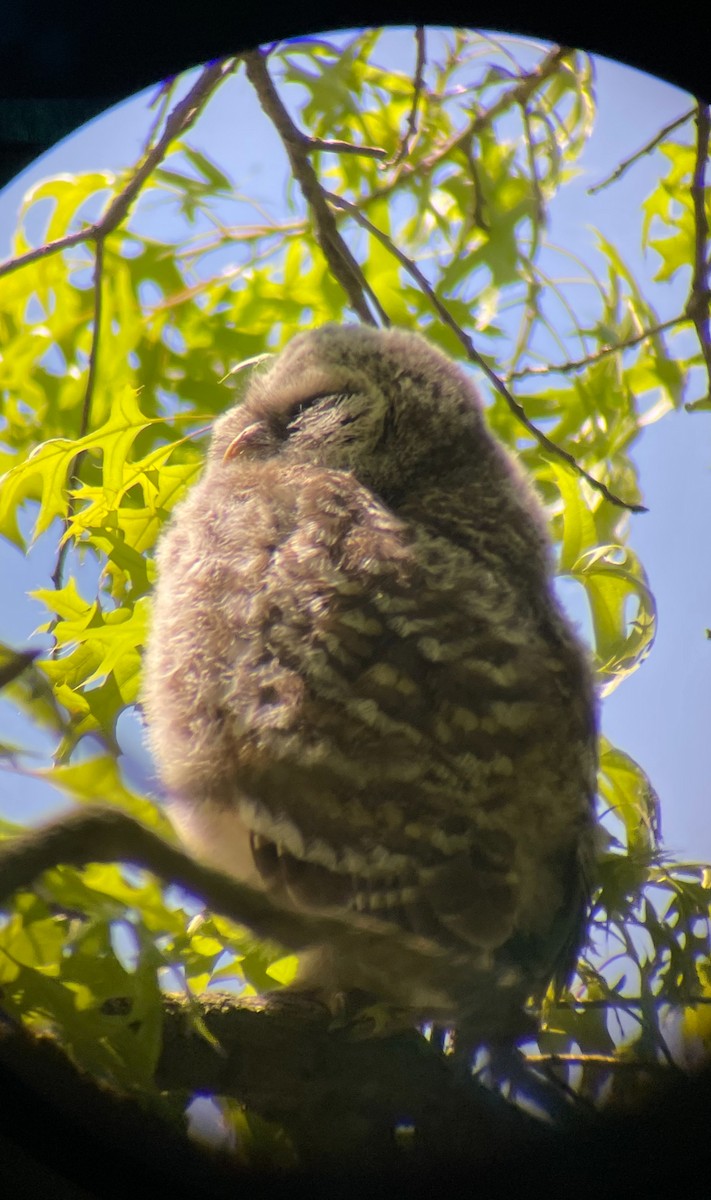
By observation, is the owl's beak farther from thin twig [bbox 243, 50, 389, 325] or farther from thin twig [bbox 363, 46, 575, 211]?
thin twig [bbox 363, 46, 575, 211]

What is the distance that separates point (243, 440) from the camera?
0.89 meters

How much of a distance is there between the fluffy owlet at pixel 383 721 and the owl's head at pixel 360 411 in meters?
0.03

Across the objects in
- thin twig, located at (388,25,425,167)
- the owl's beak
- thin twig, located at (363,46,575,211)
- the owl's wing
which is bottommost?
the owl's wing

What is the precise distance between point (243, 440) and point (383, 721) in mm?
327

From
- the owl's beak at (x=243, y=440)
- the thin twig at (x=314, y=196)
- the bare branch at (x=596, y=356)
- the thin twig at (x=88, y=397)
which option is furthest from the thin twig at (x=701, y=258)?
the thin twig at (x=88, y=397)

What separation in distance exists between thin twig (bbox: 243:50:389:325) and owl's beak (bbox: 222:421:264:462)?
0.58 ft

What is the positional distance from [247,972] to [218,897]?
0.40 ft

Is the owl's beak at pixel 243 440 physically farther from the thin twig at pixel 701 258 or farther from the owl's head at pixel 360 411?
the thin twig at pixel 701 258

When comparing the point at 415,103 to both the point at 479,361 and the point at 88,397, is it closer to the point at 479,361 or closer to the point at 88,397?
the point at 479,361

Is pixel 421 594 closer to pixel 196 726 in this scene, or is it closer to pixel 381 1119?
pixel 196 726

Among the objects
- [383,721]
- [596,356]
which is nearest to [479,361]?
[596,356]

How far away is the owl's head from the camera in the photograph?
0.88 m

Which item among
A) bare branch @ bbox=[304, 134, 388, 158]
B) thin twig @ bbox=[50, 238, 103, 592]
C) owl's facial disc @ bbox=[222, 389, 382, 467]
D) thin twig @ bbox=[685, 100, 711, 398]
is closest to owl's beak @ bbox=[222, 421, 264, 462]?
owl's facial disc @ bbox=[222, 389, 382, 467]

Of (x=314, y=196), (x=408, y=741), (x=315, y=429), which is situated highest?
(x=314, y=196)
